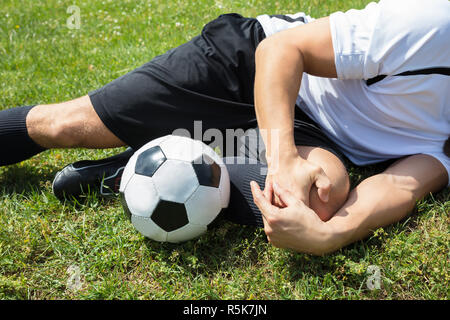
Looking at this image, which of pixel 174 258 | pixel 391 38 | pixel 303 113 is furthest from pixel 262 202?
pixel 391 38

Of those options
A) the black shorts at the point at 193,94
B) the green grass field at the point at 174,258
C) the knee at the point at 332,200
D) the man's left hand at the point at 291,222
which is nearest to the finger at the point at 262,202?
the man's left hand at the point at 291,222

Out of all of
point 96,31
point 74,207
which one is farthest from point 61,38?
point 74,207

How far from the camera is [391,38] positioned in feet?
Result: 6.36

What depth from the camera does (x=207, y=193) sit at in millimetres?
2166

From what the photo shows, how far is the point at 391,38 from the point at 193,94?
1.15 meters

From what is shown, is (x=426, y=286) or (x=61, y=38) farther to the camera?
(x=61, y=38)

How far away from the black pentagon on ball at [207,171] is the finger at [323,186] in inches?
20.8

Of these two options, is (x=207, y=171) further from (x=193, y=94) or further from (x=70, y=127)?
(x=70, y=127)

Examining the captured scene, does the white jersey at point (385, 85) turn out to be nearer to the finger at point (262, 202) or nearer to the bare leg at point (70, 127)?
the finger at point (262, 202)

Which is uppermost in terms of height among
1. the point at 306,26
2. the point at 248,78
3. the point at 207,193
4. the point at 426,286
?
the point at 306,26

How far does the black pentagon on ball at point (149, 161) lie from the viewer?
218cm

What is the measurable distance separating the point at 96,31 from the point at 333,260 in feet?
14.0
